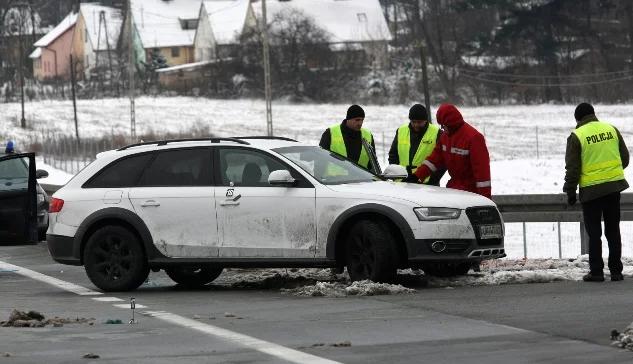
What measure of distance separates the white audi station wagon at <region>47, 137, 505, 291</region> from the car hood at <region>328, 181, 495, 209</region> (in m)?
0.01

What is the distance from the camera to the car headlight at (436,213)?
13.3 metres

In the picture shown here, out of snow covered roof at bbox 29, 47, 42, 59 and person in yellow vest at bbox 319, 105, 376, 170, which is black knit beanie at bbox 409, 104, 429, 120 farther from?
snow covered roof at bbox 29, 47, 42, 59

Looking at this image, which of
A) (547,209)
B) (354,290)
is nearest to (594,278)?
(354,290)

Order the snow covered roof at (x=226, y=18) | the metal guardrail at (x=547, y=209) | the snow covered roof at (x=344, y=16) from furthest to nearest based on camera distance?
the snow covered roof at (x=226, y=18)
the snow covered roof at (x=344, y=16)
the metal guardrail at (x=547, y=209)

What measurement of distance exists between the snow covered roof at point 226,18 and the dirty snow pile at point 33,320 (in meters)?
108

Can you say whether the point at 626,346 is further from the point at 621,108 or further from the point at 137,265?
the point at 621,108

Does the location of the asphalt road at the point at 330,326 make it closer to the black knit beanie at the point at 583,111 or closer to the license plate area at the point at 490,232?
the license plate area at the point at 490,232

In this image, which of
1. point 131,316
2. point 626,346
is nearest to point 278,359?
point 626,346

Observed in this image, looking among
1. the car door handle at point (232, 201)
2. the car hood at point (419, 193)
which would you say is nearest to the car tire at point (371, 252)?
the car hood at point (419, 193)

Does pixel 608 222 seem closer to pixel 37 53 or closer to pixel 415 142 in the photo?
pixel 415 142

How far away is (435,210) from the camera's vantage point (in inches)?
524

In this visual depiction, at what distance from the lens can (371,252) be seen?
13414mm

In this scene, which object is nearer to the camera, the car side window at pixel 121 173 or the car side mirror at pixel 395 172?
the car side mirror at pixel 395 172

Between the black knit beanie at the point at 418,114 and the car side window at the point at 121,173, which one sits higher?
the black knit beanie at the point at 418,114
